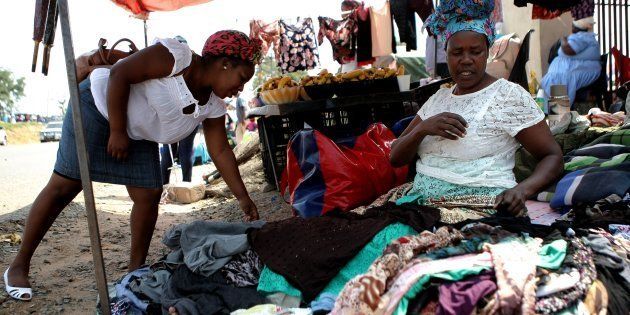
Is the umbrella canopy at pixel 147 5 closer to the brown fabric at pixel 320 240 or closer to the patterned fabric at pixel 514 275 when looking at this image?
the brown fabric at pixel 320 240

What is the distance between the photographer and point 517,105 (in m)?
2.18

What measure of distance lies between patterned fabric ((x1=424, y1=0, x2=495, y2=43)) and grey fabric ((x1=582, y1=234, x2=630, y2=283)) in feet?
3.22

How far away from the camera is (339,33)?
8586 millimetres

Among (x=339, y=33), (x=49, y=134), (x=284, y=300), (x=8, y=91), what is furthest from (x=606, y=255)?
(x=8, y=91)

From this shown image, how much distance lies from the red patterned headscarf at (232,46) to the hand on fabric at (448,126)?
0.99 m

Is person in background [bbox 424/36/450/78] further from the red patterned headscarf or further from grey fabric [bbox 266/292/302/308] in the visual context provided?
grey fabric [bbox 266/292/302/308]

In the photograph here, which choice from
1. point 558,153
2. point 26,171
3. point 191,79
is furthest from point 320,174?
point 26,171

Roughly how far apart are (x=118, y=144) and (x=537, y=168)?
6.47ft

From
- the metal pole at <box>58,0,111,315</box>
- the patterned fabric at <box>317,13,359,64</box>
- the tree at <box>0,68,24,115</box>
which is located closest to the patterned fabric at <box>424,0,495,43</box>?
the metal pole at <box>58,0,111,315</box>

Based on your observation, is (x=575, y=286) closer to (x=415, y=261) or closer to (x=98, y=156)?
(x=415, y=261)

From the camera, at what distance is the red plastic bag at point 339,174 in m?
2.98

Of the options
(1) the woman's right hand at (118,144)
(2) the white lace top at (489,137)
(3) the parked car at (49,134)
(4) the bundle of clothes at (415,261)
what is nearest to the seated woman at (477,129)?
(2) the white lace top at (489,137)

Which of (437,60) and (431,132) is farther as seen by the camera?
(437,60)

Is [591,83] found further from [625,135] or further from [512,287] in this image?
[512,287]
